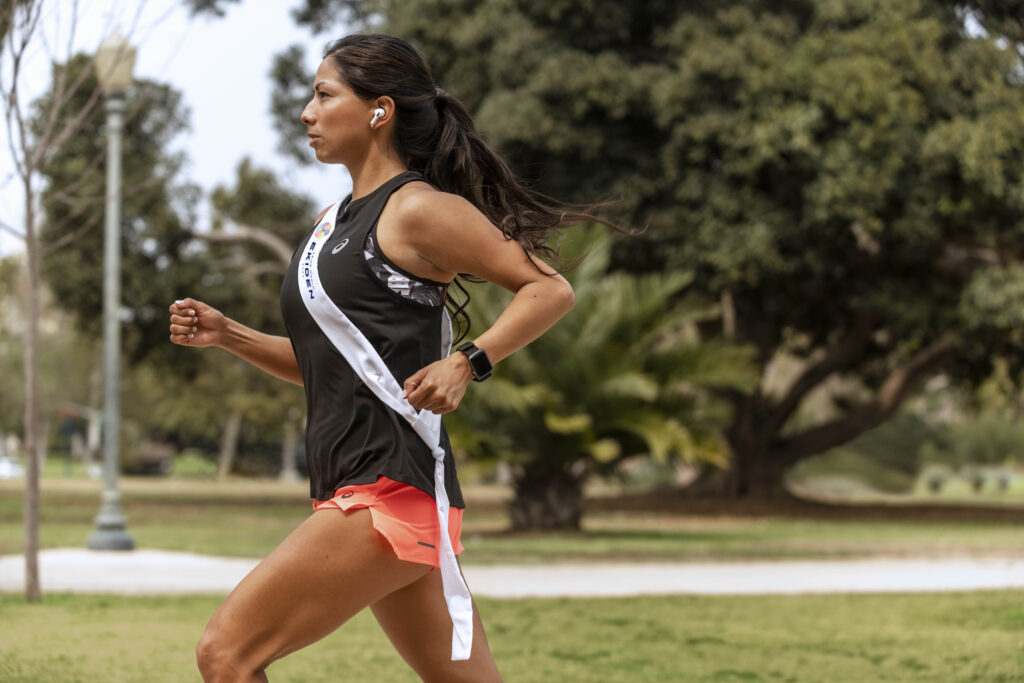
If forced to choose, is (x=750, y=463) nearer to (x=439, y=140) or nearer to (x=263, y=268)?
(x=263, y=268)

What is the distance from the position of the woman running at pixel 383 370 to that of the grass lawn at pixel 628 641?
3.76m

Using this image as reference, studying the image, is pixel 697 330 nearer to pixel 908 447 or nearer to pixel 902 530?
pixel 902 530

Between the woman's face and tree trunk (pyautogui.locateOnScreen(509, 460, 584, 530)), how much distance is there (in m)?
14.3

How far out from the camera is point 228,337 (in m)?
3.11

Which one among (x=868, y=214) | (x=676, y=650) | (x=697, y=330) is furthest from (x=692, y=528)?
(x=676, y=650)

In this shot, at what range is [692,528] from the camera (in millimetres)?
19188

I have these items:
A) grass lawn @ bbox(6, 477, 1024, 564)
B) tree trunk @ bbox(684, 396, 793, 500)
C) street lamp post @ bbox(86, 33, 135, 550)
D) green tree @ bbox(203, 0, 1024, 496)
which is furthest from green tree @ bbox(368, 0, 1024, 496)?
street lamp post @ bbox(86, 33, 135, 550)

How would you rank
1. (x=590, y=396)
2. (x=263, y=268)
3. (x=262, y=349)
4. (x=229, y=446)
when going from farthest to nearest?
(x=229, y=446)
(x=263, y=268)
(x=590, y=396)
(x=262, y=349)

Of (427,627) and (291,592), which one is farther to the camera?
(427,627)

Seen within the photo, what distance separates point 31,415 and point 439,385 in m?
6.58

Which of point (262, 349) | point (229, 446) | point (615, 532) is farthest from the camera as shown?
point (229, 446)

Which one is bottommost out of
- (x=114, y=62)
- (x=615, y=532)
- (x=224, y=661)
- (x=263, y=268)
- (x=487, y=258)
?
(x=615, y=532)

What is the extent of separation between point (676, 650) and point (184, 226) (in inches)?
733

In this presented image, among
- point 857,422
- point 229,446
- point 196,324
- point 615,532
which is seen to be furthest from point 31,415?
point 229,446
